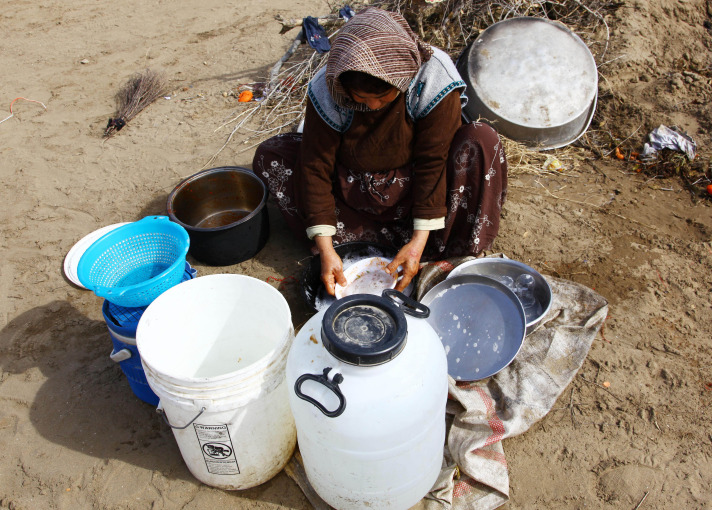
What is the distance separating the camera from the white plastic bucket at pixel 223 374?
1555 millimetres

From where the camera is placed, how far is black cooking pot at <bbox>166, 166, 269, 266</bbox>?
8.68 feet

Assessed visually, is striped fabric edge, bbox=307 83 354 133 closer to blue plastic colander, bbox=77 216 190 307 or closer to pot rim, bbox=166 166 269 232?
pot rim, bbox=166 166 269 232

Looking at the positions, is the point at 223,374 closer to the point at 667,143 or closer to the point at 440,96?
the point at 440,96

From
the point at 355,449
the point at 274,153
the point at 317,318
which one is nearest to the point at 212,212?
the point at 274,153

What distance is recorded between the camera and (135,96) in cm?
416

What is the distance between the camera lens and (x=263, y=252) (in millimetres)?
2949

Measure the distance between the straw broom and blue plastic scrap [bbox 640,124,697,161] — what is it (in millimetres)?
3907

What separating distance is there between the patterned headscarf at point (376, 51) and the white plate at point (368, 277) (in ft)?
2.84

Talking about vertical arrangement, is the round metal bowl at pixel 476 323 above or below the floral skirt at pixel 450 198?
below

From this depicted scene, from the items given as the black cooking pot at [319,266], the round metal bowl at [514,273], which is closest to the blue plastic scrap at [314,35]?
the black cooking pot at [319,266]

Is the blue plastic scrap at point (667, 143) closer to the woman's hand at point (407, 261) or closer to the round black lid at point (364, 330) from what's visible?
the woman's hand at point (407, 261)

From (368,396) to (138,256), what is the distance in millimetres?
1348

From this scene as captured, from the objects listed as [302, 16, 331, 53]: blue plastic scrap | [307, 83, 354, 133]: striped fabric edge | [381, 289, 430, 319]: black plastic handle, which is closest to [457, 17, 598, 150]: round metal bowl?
[302, 16, 331, 53]: blue plastic scrap

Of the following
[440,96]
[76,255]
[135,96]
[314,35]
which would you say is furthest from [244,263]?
[135,96]
